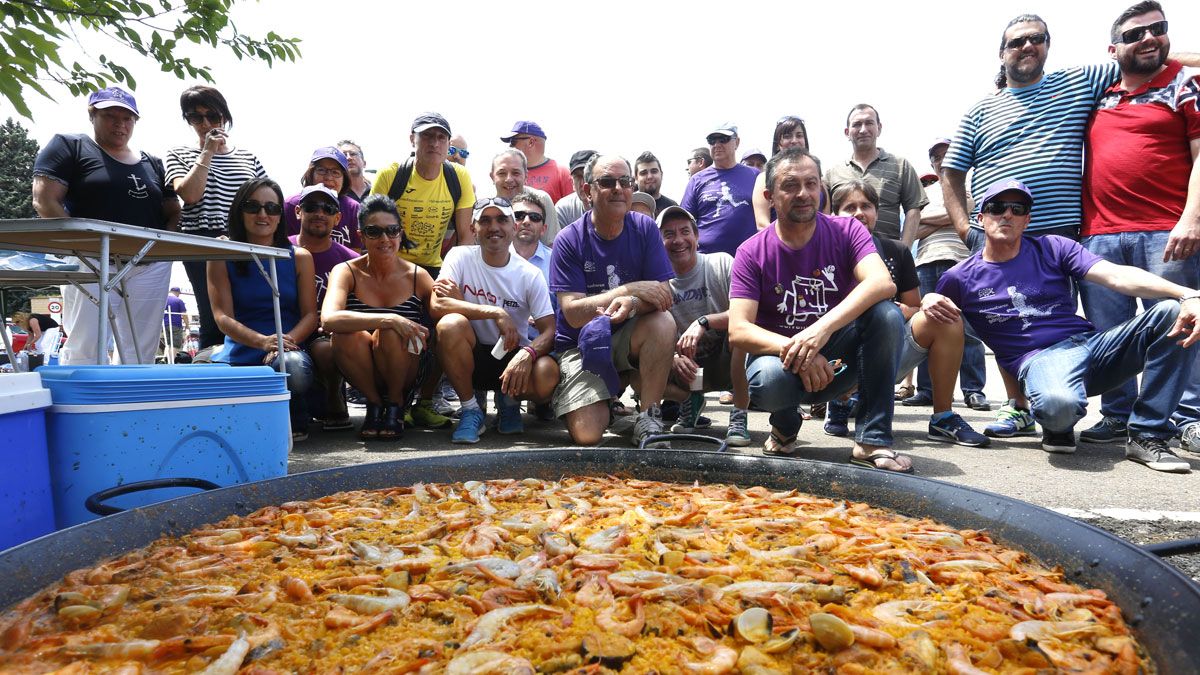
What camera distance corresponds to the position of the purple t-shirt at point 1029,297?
4.10m

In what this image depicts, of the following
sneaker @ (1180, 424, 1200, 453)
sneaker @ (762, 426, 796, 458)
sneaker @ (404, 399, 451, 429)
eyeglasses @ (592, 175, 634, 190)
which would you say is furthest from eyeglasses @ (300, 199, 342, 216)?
sneaker @ (1180, 424, 1200, 453)

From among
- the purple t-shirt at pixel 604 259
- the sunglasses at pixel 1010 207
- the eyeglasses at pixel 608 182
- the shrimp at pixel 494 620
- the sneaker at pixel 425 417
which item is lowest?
the sneaker at pixel 425 417

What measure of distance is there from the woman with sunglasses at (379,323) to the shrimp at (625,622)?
3.43m

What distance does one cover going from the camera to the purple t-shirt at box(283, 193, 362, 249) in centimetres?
560

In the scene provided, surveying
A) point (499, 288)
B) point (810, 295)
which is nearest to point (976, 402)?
point (810, 295)

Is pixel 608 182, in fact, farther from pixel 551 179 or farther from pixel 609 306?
pixel 551 179

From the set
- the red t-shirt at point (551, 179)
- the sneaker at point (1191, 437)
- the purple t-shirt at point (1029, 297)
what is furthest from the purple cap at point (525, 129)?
the sneaker at point (1191, 437)

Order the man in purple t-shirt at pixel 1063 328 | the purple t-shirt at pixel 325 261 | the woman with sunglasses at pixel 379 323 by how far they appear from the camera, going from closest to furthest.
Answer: the man in purple t-shirt at pixel 1063 328 < the woman with sunglasses at pixel 379 323 < the purple t-shirt at pixel 325 261

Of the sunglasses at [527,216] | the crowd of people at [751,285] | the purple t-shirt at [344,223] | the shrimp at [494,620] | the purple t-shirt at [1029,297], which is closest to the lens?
the shrimp at [494,620]

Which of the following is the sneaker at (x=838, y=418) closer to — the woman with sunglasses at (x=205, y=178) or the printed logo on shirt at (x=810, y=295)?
the printed logo on shirt at (x=810, y=295)

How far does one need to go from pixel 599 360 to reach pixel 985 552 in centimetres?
265

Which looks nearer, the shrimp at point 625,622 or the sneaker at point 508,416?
the shrimp at point 625,622

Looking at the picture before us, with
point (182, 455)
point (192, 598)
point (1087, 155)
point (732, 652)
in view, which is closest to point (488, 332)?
point (182, 455)

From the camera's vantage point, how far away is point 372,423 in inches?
185
